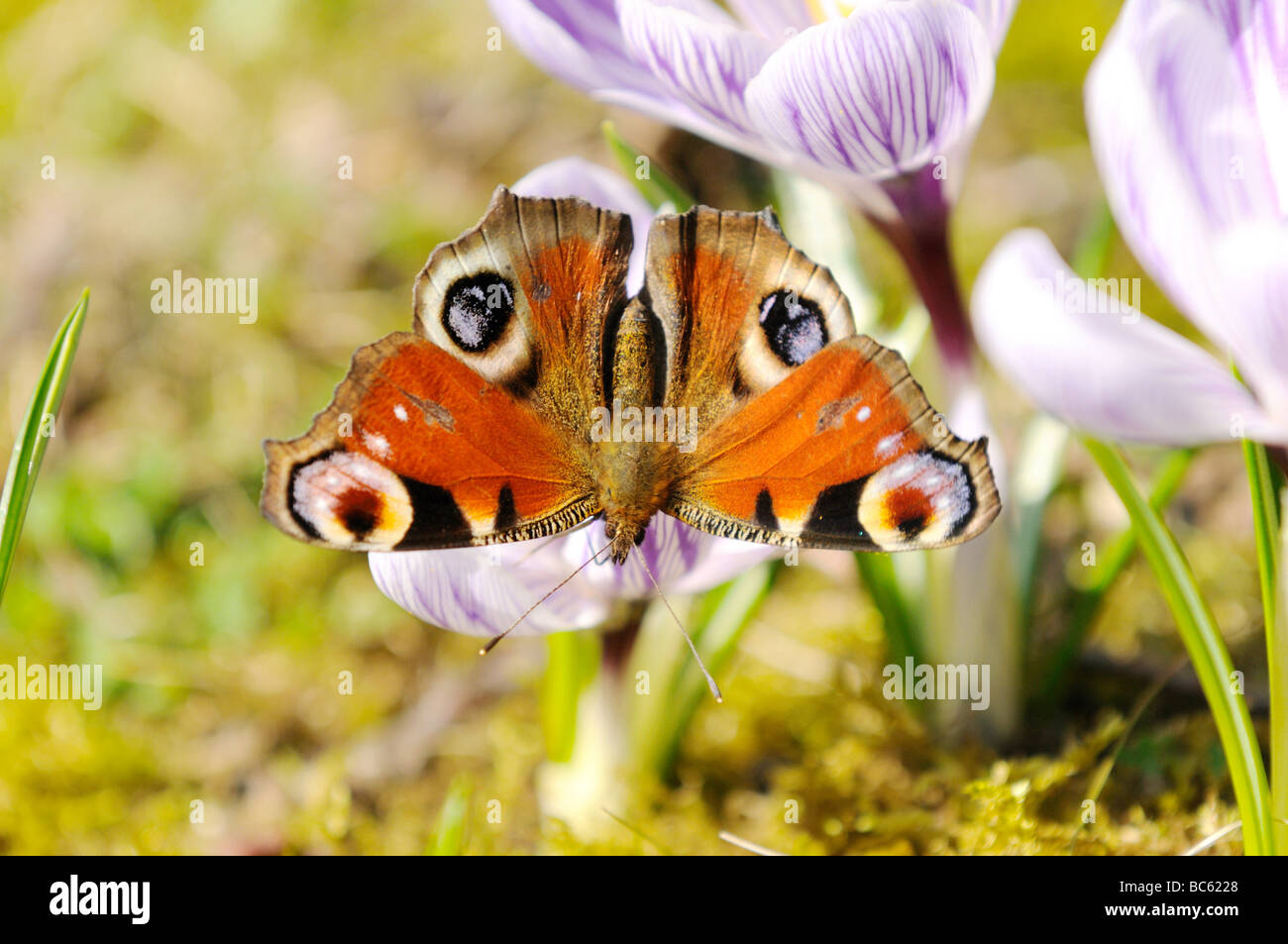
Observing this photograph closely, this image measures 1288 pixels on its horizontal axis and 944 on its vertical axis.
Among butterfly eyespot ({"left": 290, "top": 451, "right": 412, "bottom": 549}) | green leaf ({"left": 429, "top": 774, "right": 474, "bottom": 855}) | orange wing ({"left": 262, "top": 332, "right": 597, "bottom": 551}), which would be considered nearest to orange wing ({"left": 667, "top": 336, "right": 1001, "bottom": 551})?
orange wing ({"left": 262, "top": 332, "right": 597, "bottom": 551})

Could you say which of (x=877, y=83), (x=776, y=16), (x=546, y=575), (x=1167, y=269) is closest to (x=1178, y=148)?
(x=1167, y=269)

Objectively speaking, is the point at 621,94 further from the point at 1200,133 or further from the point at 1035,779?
the point at 1035,779

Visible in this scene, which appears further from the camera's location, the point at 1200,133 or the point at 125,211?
the point at 125,211

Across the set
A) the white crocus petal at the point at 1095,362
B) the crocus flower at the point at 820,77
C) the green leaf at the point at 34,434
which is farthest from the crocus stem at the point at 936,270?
the green leaf at the point at 34,434

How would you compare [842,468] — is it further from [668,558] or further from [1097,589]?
[1097,589]

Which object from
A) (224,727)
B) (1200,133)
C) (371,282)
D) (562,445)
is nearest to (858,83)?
(1200,133)

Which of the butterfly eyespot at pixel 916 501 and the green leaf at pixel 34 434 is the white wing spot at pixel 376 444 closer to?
the green leaf at pixel 34 434

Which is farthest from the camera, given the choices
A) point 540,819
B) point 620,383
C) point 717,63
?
point 540,819

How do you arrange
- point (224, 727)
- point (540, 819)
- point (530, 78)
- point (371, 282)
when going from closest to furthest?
point (540, 819) → point (224, 727) → point (371, 282) → point (530, 78)

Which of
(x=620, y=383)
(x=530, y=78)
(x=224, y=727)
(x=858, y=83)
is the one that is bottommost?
(x=224, y=727)
